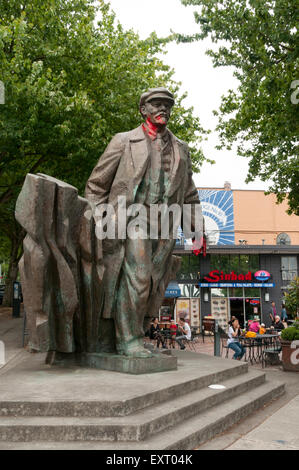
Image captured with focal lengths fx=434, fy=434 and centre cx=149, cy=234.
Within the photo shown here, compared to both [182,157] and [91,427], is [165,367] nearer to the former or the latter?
[91,427]

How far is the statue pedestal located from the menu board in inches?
863

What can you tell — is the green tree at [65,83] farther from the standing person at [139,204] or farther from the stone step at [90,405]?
the stone step at [90,405]

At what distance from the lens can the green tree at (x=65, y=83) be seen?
1110 centimetres

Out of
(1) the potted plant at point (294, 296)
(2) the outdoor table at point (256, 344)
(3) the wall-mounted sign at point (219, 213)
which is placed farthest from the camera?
(3) the wall-mounted sign at point (219, 213)

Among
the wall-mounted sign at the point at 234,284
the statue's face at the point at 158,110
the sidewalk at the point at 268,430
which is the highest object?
the statue's face at the point at 158,110

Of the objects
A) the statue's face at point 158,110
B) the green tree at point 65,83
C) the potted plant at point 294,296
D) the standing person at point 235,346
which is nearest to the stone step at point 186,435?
the statue's face at point 158,110

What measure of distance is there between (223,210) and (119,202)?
26275mm

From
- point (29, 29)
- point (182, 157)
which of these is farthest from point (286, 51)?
point (29, 29)

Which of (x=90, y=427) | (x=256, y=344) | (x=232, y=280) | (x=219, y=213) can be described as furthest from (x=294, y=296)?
(x=219, y=213)

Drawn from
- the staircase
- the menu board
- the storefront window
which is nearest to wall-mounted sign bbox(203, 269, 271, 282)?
the storefront window

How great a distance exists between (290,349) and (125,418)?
719 cm

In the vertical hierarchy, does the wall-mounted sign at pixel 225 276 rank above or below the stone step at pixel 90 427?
above

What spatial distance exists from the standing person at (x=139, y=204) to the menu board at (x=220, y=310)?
70.1 ft

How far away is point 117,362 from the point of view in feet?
17.6
